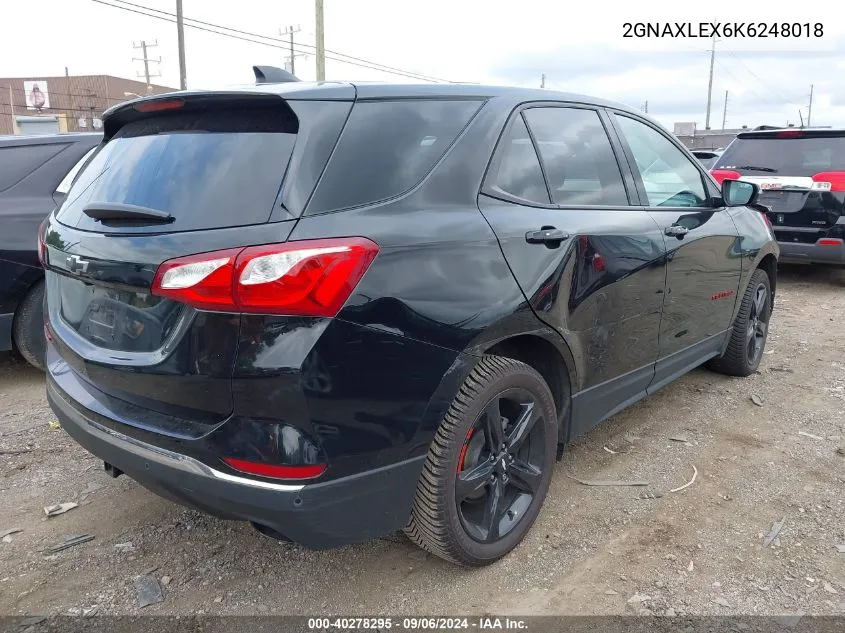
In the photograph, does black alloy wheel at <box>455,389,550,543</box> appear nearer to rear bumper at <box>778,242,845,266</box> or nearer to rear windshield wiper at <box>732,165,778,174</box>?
rear bumper at <box>778,242,845,266</box>

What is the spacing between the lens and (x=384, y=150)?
2.16m

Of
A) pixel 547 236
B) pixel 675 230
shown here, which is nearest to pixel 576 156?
pixel 547 236

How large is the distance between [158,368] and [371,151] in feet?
3.01

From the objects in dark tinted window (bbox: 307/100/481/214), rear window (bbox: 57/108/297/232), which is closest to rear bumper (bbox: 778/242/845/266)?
dark tinted window (bbox: 307/100/481/214)

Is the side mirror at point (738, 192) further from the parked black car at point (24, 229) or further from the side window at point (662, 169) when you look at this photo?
the parked black car at point (24, 229)

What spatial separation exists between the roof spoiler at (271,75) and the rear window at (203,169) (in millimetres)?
398

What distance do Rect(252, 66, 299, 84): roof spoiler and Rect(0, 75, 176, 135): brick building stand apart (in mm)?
54057

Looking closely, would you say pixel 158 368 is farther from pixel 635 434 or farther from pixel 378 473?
pixel 635 434

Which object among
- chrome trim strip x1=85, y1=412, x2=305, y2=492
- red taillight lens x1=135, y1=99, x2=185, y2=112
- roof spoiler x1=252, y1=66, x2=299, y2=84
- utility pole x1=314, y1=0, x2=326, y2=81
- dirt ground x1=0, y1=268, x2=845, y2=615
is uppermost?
utility pole x1=314, y1=0, x2=326, y2=81

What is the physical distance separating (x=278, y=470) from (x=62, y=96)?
211ft

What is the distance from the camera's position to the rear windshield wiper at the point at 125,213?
203 centimetres

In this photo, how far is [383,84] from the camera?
2320 mm

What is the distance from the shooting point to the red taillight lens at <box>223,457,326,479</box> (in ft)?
6.20

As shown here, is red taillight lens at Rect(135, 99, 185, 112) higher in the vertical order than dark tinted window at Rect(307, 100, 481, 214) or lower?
higher
